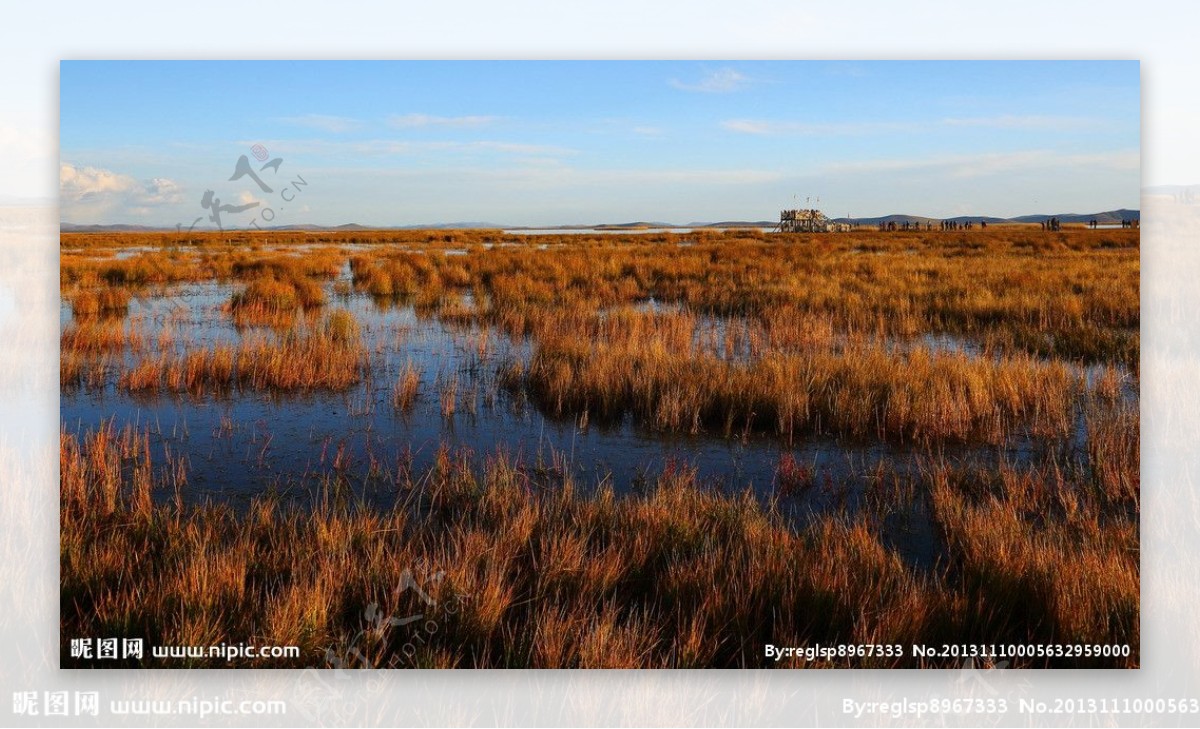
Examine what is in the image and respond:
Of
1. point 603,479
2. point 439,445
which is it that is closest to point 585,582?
point 603,479

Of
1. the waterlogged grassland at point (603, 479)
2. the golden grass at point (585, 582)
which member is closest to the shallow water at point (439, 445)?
the waterlogged grassland at point (603, 479)

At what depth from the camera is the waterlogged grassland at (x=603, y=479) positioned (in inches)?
168

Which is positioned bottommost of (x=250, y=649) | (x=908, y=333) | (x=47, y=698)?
(x=47, y=698)

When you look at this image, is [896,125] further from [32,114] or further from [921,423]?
[32,114]

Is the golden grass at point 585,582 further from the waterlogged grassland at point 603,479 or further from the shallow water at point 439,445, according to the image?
the shallow water at point 439,445

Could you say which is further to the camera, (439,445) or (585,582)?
(439,445)

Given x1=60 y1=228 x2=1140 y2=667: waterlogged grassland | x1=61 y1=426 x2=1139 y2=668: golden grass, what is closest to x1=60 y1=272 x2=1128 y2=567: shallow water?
x1=60 y1=228 x2=1140 y2=667: waterlogged grassland

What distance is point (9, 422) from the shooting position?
19.2 feet

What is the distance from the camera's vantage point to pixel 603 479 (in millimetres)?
6473

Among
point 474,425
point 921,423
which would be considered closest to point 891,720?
point 921,423

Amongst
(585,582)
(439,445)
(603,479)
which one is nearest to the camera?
(585,582)

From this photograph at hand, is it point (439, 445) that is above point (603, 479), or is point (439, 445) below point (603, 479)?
above

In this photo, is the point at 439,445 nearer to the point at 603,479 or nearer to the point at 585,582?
the point at 603,479

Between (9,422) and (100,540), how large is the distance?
5.19 feet
